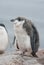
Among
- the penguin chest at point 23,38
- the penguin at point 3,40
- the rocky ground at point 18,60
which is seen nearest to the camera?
the rocky ground at point 18,60

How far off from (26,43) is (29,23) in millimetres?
314

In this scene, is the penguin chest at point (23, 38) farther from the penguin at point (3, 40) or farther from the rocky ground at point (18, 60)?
the rocky ground at point (18, 60)

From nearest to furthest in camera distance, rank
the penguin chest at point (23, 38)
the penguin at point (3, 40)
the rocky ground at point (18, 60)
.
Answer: the rocky ground at point (18, 60)
the penguin chest at point (23, 38)
the penguin at point (3, 40)

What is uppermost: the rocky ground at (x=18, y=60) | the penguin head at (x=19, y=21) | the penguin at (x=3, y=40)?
the penguin head at (x=19, y=21)

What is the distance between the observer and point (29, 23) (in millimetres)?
Result: 5172

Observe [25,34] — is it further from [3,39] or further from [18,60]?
[18,60]

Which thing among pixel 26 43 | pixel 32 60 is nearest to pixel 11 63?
pixel 32 60

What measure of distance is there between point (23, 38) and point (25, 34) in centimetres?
7

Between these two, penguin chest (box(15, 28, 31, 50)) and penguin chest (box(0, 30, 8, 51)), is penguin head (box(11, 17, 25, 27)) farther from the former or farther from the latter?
penguin chest (box(0, 30, 8, 51))

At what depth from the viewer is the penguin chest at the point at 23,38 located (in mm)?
5137

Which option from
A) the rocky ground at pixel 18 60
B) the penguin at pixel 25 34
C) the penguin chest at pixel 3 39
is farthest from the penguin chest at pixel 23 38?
the rocky ground at pixel 18 60

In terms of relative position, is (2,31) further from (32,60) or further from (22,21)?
(32,60)

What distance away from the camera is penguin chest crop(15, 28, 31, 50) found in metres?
5.14

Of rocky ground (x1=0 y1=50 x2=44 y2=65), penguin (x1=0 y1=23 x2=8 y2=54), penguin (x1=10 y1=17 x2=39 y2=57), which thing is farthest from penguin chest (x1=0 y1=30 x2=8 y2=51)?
rocky ground (x1=0 y1=50 x2=44 y2=65)
